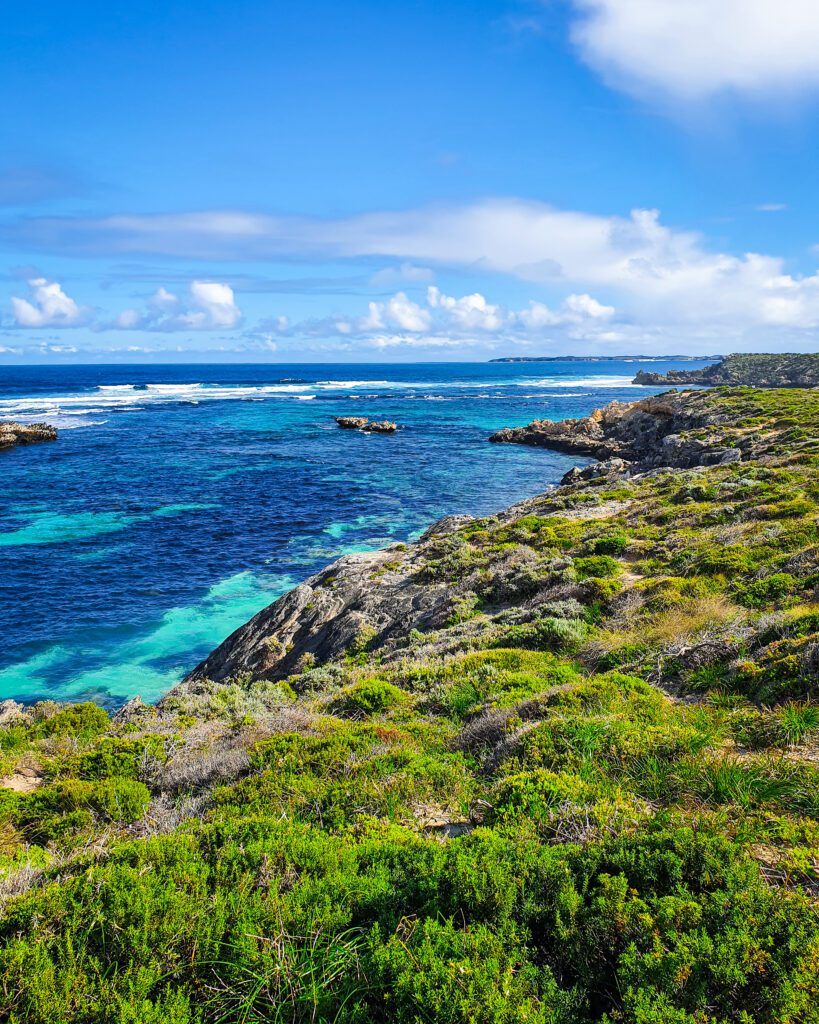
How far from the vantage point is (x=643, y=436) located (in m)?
56.2

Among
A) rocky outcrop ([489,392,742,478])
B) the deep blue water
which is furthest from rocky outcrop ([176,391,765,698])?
rocky outcrop ([489,392,742,478])

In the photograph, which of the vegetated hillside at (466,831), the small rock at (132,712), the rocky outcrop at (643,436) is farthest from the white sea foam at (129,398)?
the vegetated hillside at (466,831)

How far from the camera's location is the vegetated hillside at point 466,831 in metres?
3.36

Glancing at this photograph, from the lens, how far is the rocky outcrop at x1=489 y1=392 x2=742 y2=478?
3584 cm

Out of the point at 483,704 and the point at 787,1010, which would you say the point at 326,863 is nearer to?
the point at 787,1010

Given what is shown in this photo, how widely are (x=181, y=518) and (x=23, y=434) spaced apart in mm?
43527

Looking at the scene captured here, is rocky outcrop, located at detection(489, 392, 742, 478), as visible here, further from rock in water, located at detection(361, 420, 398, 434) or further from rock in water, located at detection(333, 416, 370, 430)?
rock in water, located at detection(333, 416, 370, 430)

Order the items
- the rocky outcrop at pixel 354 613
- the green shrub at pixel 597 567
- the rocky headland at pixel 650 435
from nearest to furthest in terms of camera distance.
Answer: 1. the green shrub at pixel 597 567
2. the rocky outcrop at pixel 354 613
3. the rocky headland at pixel 650 435

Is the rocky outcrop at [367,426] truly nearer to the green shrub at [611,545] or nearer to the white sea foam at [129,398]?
the white sea foam at [129,398]

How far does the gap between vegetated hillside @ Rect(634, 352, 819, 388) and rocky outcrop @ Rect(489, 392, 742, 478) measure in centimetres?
4046

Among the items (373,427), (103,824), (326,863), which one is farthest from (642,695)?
(373,427)

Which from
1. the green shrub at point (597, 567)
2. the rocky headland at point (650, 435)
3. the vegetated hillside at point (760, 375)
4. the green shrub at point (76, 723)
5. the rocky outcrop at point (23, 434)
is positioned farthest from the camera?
the vegetated hillside at point (760, 375)

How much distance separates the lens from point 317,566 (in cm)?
2784

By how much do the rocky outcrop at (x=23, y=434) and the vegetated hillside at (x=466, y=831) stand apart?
64.2 meters
